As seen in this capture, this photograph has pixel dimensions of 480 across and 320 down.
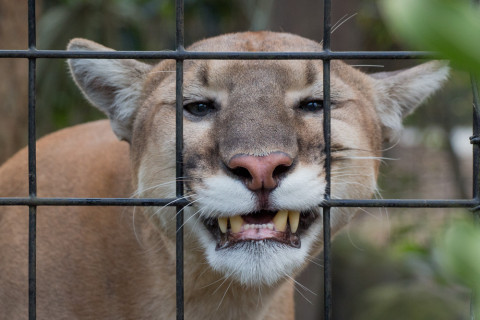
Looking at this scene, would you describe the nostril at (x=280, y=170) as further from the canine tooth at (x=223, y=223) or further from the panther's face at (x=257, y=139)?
the canine tooth at (x=223, y=223)

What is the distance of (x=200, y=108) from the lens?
2.65m

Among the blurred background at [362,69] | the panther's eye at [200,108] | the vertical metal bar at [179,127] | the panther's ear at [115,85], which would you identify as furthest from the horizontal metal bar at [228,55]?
the blurred background at [362,69]

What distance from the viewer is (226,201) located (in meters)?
2.14

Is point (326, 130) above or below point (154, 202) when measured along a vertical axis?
above

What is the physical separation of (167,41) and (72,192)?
250 inches

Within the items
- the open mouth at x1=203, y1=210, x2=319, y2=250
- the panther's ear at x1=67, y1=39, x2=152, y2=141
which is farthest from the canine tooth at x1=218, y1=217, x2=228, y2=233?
the panther's ear at x1=67, y1=39, x2=152, y2=141

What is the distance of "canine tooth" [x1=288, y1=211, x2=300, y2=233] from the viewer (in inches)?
89.3

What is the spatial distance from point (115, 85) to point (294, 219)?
1.22m

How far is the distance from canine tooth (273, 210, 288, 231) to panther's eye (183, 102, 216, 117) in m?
0.58

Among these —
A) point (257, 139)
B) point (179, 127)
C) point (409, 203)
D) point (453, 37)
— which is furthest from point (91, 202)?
point (453, 37)

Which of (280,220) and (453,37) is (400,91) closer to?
(280,220)

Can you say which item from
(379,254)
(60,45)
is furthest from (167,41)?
(379,254)

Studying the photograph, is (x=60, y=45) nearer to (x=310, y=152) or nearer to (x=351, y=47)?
(x=351, y=47)

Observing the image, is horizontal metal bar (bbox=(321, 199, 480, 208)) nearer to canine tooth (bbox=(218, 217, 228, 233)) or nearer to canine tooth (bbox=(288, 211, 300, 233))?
canine tooth (bbox=(288, 211, 300, 233))
